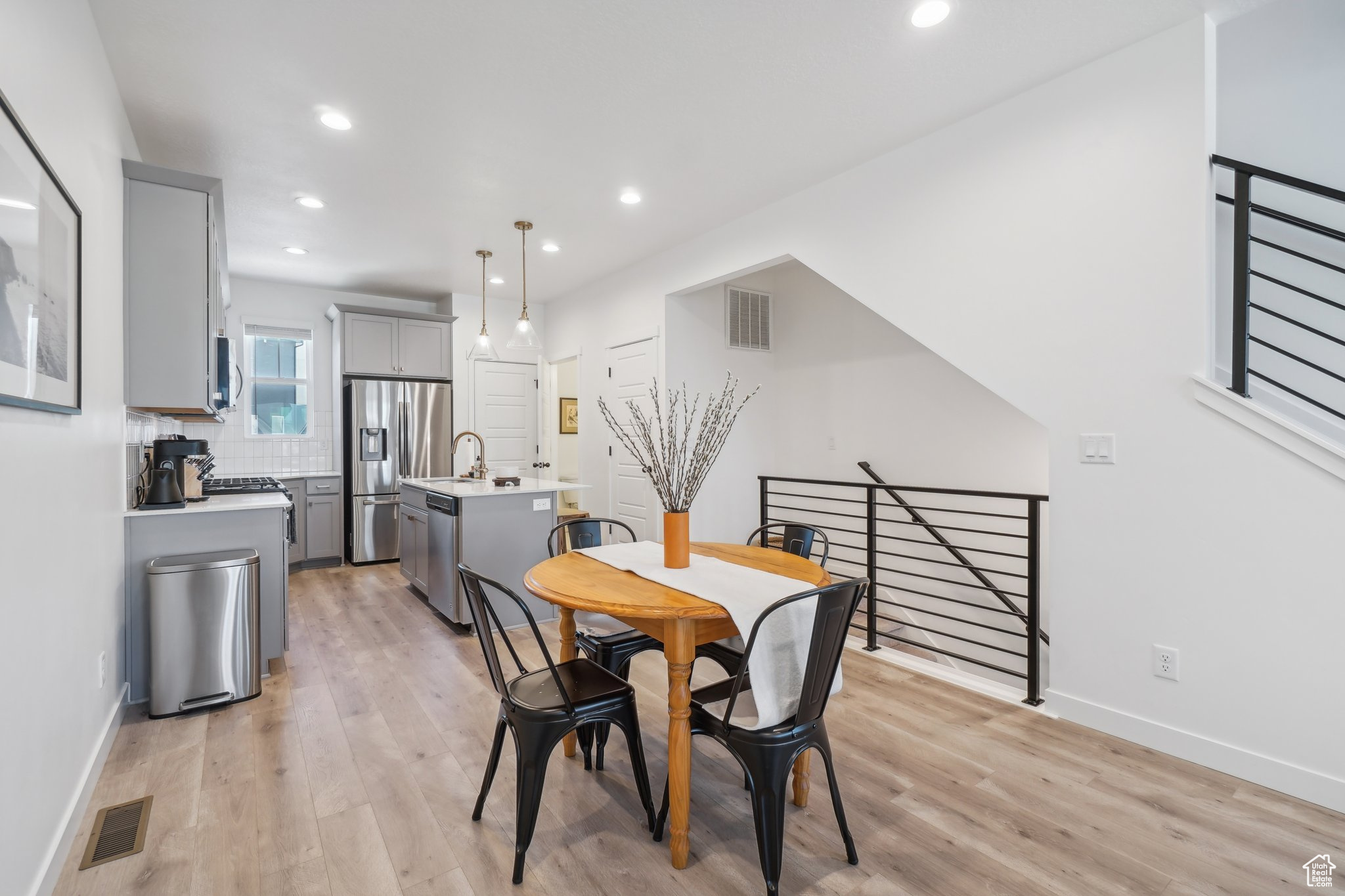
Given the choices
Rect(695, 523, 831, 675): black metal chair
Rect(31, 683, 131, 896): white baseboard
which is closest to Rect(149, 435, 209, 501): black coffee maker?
Rect(31, 683, 131, 896): white baseboard

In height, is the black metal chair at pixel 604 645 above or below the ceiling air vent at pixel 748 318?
below

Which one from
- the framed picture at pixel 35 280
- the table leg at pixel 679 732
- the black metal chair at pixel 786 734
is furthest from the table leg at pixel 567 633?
the framed picture at pixel 35 280

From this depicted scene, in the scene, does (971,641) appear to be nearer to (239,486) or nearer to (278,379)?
(239,486)

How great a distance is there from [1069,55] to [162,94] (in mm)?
3922

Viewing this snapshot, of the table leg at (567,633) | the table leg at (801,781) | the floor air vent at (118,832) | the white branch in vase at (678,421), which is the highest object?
the white branch in vase at (678,421)

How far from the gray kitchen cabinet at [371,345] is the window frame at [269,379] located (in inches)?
25.1

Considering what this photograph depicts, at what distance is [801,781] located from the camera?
2.09 metres

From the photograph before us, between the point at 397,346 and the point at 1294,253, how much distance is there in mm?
6367

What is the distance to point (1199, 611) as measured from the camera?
2.39 metres

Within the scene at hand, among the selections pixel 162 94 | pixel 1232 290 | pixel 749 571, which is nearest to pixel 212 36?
pixel 162 94

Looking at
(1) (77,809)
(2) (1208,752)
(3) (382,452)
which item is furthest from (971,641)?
(3) (382,452)

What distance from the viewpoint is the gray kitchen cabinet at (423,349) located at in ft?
20.5

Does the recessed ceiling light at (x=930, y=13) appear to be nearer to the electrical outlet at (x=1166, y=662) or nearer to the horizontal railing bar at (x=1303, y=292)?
the horizontal railing bar at (x=1303, y=292)

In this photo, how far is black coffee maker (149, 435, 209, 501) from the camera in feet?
10.3
